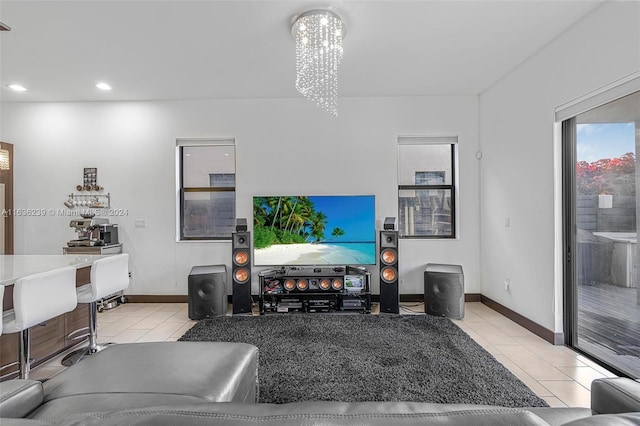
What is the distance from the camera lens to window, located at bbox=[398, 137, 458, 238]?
4227mm

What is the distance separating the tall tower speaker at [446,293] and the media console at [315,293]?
0.70 m

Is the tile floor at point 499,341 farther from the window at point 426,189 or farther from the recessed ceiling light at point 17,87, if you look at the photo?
the recessed ceiling light at point 17,87

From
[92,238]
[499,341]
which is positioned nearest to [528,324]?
[499,341]

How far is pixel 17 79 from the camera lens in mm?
3504

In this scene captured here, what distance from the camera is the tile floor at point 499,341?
214cm

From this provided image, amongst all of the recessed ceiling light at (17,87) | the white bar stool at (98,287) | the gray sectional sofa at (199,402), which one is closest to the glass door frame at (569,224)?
the gray sectional sofa at (199,402)

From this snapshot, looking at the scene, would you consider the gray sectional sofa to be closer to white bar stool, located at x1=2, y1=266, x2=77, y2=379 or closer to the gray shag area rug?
the gray shag area rug

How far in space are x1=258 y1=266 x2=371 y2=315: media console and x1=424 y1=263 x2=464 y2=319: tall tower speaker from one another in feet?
2.29

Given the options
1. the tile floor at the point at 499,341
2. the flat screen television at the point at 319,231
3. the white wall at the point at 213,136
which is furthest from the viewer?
the white wall at the point at 213,136

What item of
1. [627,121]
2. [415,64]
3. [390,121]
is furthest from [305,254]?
[627,121]

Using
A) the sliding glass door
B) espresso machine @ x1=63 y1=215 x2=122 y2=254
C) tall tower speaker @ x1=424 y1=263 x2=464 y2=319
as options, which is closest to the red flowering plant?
the sliding glass door

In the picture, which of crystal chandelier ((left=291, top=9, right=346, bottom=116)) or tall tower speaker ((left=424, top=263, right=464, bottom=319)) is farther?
tall tower speaker ((left=424, top=263, right=464, bottom=319))

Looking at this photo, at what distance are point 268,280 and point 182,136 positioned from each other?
2.22 m

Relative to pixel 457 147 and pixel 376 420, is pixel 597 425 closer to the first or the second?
pixel 376 420
